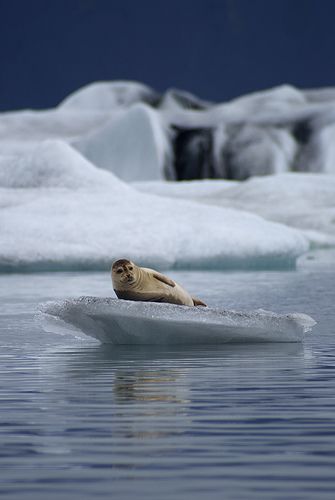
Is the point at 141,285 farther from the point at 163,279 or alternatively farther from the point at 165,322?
the point at 165,322

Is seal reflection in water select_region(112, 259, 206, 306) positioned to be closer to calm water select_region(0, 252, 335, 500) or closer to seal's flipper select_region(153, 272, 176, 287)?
seal's flipper select_region(153, 272, 176, 287)

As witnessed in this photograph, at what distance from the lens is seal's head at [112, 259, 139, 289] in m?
6.61

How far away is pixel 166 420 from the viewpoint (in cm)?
394

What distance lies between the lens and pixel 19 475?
10.2 feet

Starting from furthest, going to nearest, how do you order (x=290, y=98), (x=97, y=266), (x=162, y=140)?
(x=290, y=98), (x=162, y=140), (x=97, y=266)

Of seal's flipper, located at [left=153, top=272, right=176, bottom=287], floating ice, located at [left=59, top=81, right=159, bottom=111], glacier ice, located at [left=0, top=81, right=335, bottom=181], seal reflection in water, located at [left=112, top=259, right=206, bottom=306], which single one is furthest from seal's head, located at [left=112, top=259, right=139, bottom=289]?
floating ice, located at [left=59, top=81, right=159, bottom=111]

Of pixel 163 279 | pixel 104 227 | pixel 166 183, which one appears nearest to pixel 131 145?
pixel 166 183

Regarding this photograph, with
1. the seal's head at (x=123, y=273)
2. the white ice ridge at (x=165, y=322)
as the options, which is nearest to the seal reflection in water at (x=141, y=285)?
the seal's head at (x=123, y=273)

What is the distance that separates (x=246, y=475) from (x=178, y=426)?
762 millimetres

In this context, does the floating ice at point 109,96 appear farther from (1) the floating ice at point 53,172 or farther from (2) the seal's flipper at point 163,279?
(2) the seal's flipper at point 163,279

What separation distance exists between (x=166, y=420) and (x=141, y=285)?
9.28ft

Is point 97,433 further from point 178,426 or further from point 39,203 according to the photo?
point 39,203

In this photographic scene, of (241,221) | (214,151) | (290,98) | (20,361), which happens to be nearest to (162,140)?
(214,151)

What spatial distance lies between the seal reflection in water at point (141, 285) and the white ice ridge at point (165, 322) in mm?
186
